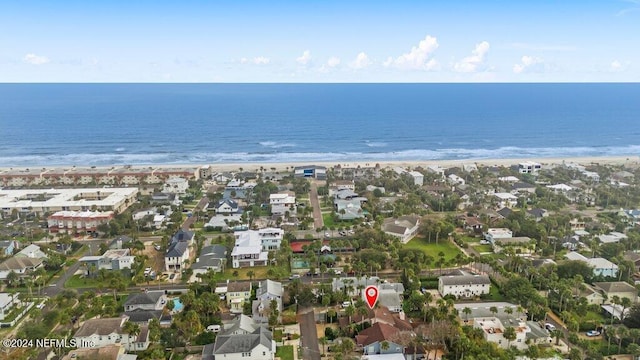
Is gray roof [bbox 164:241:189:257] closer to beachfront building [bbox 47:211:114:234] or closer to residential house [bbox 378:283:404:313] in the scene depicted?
beachfront building [bbox 47:211:114:234]

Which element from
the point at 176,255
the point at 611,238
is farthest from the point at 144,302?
the point at 611,238

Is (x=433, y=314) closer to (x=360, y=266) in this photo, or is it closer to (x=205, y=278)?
(x=360, y=266)

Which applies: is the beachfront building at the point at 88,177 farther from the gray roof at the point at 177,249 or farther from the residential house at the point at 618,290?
the residential house at the point at 618,290

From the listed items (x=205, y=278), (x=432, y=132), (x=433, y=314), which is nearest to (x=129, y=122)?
(x=432, y=132)


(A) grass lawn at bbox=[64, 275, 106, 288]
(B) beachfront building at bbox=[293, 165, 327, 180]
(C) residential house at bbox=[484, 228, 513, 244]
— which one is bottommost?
(A) grass lawn at bbox=[64, 275, 106, 288]

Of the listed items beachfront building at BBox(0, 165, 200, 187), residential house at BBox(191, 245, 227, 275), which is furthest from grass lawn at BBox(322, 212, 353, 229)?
beachfront building at BBox(0, 165, 200, 187)

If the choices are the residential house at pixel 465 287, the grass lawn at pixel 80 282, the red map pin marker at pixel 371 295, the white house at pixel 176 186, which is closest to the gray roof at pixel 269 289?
the red map pin marker at pixel 371 295
